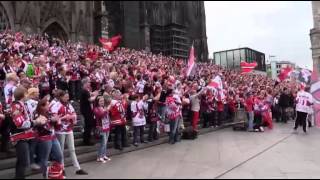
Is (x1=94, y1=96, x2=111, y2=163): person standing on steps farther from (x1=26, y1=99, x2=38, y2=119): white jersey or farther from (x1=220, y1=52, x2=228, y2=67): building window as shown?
(x1=220, y1=52, x2=228, y2=67): building window

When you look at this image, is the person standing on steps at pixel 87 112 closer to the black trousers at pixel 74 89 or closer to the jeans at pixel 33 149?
the jeans at pixel 33 149

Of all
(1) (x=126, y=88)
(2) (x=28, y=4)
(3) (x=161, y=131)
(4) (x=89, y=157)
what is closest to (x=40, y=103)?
(4) (x=89, y=157)

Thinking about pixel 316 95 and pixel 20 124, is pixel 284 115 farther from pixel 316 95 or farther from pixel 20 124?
pixel 20 124

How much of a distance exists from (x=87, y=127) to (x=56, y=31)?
26.8 m

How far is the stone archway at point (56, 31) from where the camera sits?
121ft

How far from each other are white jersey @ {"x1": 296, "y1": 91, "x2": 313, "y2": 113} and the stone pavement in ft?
7.07

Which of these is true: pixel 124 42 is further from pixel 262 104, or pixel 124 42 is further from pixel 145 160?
pixel 145 160

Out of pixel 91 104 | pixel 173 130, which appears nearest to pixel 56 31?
pixel 173 130

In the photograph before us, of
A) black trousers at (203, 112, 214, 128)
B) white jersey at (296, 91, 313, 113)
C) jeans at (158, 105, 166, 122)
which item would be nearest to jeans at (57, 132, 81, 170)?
jeans at (158, 105, 166, 122)

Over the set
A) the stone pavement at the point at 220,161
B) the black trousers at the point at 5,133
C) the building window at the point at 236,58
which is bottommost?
the stone pavement at the point at 220,161

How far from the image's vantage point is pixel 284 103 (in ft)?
80.7

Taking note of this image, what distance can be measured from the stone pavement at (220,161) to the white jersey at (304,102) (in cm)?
216

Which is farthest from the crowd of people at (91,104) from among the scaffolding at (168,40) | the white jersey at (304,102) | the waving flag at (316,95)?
the scaffolding at (168,40)

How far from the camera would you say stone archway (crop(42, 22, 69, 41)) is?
121 feet
